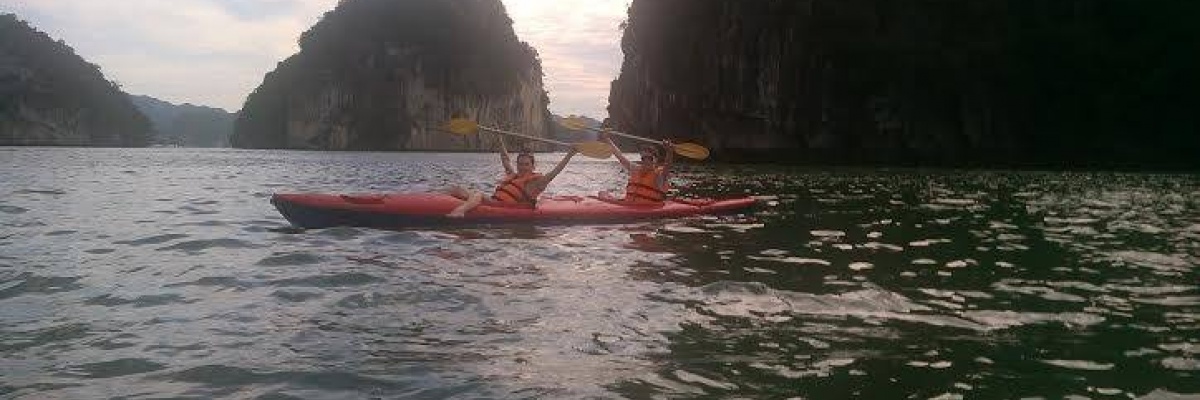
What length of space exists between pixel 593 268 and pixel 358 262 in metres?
2.42

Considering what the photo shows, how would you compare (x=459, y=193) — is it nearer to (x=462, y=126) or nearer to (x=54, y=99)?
(x=462, y=126)

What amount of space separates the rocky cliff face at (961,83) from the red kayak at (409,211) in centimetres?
4115

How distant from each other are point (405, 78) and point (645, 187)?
4096 inches

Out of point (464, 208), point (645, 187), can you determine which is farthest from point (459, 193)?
point (645, 187)

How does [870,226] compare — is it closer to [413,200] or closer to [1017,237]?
[1017,237]

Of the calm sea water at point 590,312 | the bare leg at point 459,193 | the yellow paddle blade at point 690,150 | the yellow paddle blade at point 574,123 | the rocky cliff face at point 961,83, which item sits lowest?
the calm sea water at point 590,312

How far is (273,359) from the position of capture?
202 inches

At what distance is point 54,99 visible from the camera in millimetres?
120062

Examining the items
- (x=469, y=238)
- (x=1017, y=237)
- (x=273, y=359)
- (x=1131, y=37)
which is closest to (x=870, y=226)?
(x=1017, y=237)

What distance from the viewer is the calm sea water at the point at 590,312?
480cm

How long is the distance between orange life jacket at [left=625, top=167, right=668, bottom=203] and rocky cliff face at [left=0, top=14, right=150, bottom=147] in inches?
4514

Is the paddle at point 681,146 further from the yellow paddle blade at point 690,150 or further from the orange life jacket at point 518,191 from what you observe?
the orange life jacket at point 518,191

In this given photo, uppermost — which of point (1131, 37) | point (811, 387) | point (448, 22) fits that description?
point (448, 22)

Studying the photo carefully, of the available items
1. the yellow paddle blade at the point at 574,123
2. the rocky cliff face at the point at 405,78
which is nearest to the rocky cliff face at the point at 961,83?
the yellow paddle blade at the point at 574,123
